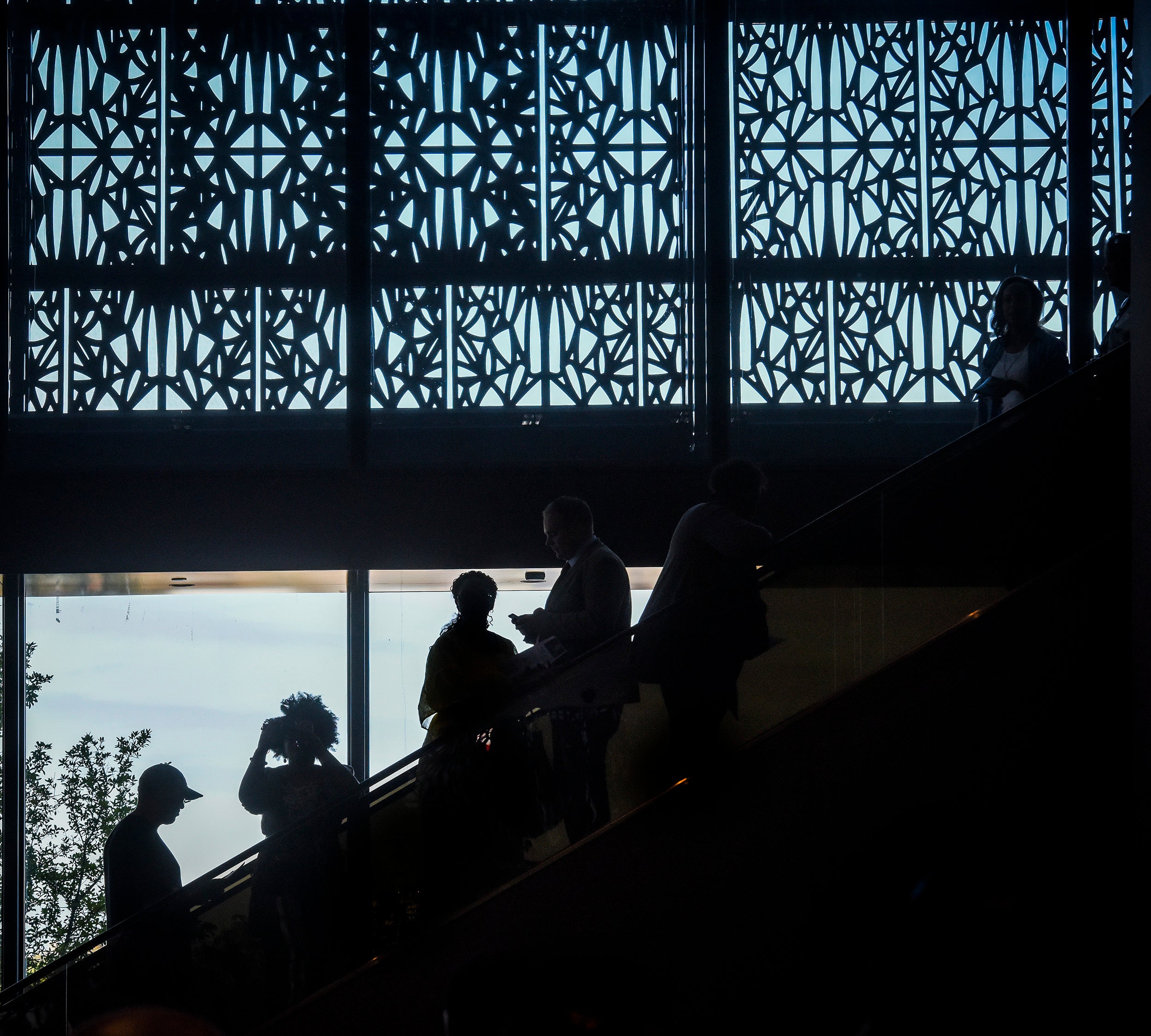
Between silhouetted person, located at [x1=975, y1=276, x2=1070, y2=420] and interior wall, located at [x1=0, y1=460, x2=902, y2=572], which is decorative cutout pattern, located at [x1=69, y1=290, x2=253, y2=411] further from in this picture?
silhouetted person, located at [x1=975, y1=276, x2=1070, y2=420]

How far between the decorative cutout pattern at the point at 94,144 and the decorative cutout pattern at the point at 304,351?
1.00 meters

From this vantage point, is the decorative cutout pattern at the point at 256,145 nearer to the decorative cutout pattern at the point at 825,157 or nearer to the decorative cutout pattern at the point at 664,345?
the decorative cutout pattern at the point at 664,345

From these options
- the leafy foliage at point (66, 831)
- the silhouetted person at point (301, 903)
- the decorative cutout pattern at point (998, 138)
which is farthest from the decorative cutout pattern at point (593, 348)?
the leafy foliage at point (66, 831)

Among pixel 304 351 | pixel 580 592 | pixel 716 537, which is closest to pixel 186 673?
pixel 304 351

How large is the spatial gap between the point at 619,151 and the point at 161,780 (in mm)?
4860

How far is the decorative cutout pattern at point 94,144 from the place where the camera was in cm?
707

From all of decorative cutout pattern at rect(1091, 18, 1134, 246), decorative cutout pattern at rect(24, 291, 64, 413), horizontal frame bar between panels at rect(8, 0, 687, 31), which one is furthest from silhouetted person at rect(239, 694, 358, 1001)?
decorative cutout pattern at rect(1091, 18, 1134, 246)

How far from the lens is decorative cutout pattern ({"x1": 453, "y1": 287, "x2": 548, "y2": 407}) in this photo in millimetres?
6992

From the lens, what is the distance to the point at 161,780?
14.6ft

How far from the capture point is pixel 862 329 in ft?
23.0

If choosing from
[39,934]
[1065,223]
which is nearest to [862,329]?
[1065,223]

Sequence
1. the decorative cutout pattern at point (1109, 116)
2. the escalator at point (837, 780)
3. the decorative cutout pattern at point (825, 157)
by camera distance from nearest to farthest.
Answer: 1. the escalator at point (837, 780)
2. the decorative cutout pattern at point (1109, 116)
3. the decorative cutout pattern at point (825, 157)

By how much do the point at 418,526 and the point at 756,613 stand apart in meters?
3.36

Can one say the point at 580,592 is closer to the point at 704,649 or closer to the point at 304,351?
the point at 704,649
